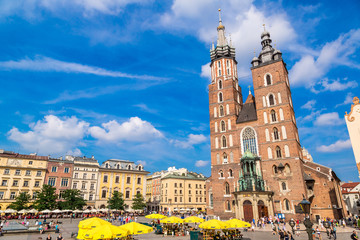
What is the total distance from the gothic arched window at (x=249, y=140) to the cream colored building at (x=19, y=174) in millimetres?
42927

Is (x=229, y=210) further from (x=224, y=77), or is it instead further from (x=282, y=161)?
(x=224, y=77)

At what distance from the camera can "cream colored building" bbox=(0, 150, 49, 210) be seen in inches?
1833

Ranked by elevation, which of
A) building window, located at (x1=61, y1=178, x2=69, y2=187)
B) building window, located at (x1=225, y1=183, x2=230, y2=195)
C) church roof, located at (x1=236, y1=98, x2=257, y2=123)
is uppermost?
church roof, located at (x1=236, y1=98, x2=257, y2=123)

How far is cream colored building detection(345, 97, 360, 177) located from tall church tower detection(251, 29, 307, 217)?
15.1 meters

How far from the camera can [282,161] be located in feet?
123

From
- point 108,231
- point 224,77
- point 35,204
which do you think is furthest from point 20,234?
point 224,77

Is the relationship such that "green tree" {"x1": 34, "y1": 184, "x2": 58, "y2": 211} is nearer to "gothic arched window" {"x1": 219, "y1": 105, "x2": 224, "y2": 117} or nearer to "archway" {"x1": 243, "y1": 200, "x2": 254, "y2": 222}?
"archway" {"x1": 243, "y1": 200, "x2": 254, "y2": 222}

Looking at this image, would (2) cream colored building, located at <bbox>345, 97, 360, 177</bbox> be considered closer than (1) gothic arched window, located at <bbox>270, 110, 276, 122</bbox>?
Yes

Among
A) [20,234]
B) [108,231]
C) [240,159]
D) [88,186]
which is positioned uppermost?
[240,159]

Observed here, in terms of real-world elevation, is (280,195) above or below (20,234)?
above

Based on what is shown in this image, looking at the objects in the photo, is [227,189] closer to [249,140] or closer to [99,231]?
[249,140]

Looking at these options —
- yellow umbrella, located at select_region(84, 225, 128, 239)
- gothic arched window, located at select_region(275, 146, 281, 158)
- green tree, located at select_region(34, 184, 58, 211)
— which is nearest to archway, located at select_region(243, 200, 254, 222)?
gothic arched window, located at select_region(275, 146, 281, 158)

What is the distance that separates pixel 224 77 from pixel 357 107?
28746 mm

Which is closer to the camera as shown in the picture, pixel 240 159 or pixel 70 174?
pixel 240 159
